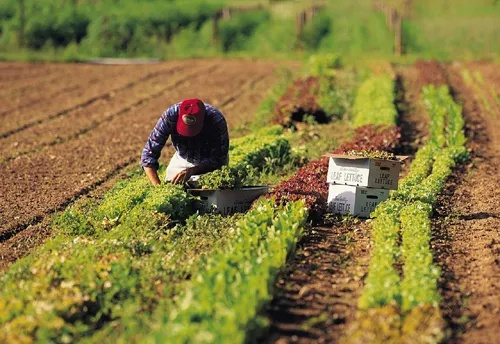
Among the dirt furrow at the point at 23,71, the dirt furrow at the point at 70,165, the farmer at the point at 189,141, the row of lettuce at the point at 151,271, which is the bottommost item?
the dirt furrow at the point at 23,71

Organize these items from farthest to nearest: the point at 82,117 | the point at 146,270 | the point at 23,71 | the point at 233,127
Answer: the point at 23,71
the point at 82,117
the point at 233,127
the point at 146,270

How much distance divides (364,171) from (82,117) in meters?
9.83

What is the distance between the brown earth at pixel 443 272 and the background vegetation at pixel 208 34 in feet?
65.8

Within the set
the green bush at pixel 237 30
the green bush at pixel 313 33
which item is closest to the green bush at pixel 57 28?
the green bush at pixel 237 30

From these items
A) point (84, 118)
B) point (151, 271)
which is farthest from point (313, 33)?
point (151, 271)

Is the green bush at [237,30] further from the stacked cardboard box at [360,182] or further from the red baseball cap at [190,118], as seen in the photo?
the red baseball cap at [190,118]

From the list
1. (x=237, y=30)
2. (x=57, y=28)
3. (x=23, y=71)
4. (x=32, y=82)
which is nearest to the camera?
(x=32, y=82)

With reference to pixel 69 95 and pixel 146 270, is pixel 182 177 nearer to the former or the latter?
pixel 146 270

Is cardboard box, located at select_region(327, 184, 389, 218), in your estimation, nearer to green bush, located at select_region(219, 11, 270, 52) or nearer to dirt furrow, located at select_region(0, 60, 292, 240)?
dirt furrow, located at select_region(0, 60, 292, 240)

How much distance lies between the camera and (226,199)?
33.0 feet

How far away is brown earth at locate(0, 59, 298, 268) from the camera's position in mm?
11453

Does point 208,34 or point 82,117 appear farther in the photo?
point 208,34

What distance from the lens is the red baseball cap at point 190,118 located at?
970cm

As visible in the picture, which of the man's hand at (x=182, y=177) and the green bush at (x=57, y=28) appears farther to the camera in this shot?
the green bush at (x=57, y=28)
